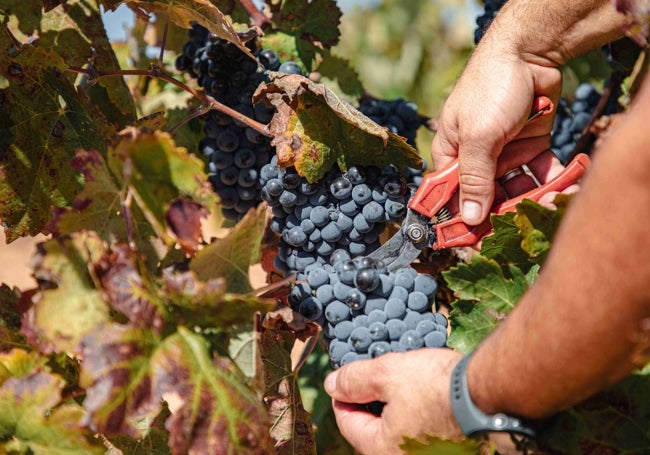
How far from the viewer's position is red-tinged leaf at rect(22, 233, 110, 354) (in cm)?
112

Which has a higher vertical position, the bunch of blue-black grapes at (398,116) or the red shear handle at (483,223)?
the bunch of blue-black grapes at (398,116)

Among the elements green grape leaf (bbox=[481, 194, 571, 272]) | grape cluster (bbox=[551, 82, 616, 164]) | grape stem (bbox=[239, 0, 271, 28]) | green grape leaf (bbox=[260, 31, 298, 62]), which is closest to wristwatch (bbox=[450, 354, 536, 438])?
green grape leaf (bbox=[481, 194, 571, 272])

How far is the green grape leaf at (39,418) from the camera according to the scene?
3.87 ft

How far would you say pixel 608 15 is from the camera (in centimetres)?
165

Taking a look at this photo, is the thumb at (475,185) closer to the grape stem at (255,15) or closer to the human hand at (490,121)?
the human hand at (490,121)

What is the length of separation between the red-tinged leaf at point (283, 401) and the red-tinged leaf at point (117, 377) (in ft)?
1.18

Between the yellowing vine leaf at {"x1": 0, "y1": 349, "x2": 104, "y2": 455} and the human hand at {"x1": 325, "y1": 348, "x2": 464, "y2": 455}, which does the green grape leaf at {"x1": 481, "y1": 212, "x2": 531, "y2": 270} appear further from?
the yellowing vine leaf at {"x1": 0, "y1": 349, "x2": 104, "y2": 455}

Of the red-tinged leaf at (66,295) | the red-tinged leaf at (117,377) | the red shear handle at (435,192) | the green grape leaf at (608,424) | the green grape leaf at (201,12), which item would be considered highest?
the green grape leaf at (201,12)

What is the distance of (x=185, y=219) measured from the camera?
1.09 m

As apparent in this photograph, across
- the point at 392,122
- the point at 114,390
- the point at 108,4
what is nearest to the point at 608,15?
the point at 392,122

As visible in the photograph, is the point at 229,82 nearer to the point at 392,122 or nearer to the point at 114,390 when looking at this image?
the point at 392,122

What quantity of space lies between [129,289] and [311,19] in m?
1.08

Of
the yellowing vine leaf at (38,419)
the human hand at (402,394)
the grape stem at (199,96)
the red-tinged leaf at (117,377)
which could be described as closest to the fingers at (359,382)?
the human hand at (402,394)

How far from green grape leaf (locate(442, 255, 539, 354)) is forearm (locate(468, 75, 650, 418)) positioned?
27 cm
